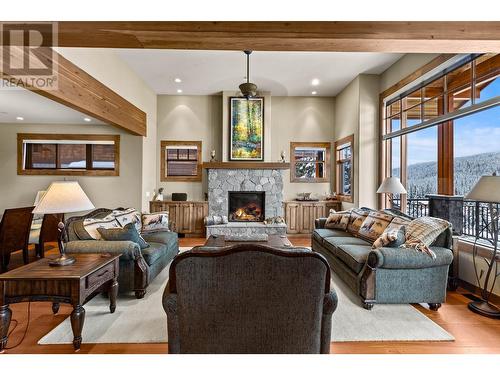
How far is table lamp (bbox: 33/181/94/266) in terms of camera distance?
2405mm

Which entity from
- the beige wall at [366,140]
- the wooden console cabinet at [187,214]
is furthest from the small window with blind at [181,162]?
the beige wall at [366,140]

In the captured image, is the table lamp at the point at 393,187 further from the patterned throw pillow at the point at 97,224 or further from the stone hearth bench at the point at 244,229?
the patterned throw pillow at the point at 97,224

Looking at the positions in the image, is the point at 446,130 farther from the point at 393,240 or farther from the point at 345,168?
the point at 345,168

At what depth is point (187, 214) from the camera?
6.51 meters

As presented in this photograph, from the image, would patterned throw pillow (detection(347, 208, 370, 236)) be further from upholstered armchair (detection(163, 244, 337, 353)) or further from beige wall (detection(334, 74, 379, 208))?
upholstered armchair (detection(163, 244, 337, 353))

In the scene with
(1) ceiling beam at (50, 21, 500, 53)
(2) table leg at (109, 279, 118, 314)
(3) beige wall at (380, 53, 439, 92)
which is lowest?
(2) table leg at (109, 279, 118, 314)

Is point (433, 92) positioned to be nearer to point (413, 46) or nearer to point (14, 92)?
point (413, 46)

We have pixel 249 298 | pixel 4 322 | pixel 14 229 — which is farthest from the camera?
pixel 14 229

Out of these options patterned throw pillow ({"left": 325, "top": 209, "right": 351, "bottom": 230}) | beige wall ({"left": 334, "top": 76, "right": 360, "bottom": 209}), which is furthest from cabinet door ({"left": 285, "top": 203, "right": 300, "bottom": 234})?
patterned throw pillow ({"left": 325, "top": 209, "right": 351, "bottom": 230})

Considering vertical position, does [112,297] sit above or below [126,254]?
below

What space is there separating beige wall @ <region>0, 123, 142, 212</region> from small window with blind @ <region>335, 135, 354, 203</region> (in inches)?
198

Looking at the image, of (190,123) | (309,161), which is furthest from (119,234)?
(309,161)

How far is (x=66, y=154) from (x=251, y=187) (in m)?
4.61
